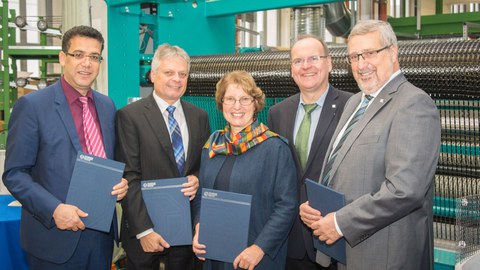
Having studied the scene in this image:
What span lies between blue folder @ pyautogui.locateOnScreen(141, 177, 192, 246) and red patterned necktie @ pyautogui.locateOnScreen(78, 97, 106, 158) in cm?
26

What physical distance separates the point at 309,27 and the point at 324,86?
7.54 ft

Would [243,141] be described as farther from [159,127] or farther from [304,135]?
[159,127]

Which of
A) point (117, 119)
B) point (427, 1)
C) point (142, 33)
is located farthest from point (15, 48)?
point (427, 1)

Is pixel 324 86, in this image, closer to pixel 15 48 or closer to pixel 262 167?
pixel 262 167

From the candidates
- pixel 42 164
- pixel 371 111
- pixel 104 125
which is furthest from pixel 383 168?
pixel 42 164

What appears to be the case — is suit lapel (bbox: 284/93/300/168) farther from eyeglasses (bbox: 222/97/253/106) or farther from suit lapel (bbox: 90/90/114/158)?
suit lapel (bbox: 90/90/114/158)

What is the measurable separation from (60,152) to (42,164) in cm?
10

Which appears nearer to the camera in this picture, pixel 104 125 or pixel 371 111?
pixel 371 111

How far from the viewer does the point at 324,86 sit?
2477 millimetres

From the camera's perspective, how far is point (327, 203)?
200 cm

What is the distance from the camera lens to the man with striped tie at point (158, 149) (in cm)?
244

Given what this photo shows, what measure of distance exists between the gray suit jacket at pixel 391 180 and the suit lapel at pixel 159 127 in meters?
0.82

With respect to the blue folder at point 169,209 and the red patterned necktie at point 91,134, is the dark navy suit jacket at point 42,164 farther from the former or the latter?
the blue folder at point 169,209

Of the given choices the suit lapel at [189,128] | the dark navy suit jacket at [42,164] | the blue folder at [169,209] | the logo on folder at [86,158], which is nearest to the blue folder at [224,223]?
the blue folder at [169,209]
